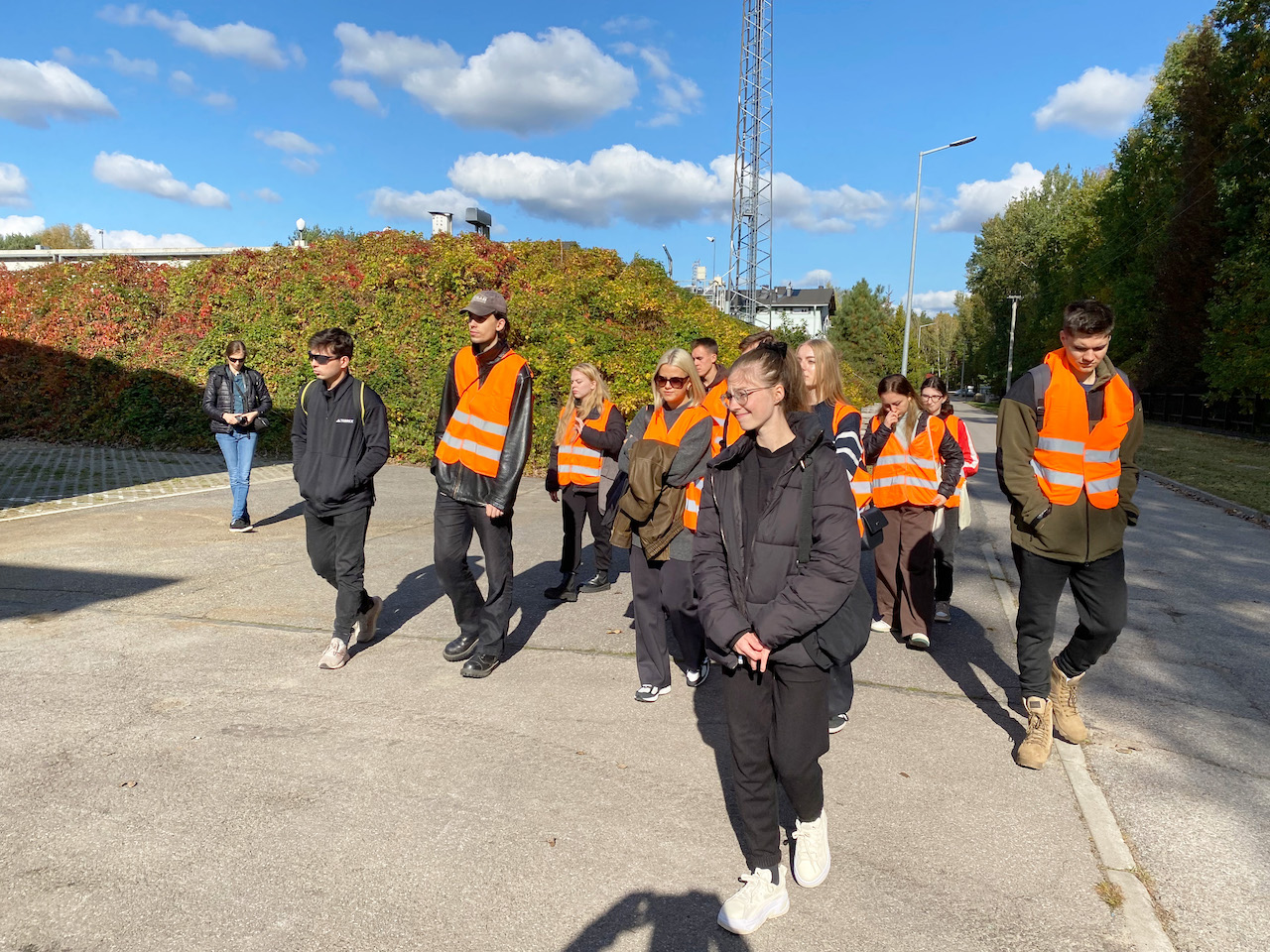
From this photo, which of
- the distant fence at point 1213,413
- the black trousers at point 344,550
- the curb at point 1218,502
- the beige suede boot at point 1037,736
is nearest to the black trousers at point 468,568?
the black trousers at point 344,550

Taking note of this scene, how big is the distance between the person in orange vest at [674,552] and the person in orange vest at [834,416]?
1.95 ft

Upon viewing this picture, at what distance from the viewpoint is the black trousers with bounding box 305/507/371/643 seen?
5.23 metres

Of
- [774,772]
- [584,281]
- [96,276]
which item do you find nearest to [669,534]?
[774,772]

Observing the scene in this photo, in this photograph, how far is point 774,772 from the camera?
9.78 feet

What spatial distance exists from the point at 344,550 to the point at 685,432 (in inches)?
88.3

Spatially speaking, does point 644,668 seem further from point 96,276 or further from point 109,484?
point 96,276

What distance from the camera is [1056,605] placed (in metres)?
4.07

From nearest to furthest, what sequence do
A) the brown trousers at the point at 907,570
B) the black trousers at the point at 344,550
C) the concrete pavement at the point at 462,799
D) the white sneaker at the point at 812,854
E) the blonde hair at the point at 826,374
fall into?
1. the concrete pavement at the point at 462,799
2. the white sneaker at the point at 812,854
3. the blonde hair at the point at 826,374
4. the black trousers at the point at 344,550
5. the brown trousers at the point at 907,570

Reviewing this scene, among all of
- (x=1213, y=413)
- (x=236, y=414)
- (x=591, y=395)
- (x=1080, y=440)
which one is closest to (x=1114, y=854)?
(x=1080, y=440)

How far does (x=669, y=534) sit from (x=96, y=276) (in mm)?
16108

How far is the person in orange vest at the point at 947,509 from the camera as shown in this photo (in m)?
6.38

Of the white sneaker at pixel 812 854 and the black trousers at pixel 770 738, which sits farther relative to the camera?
the white sneaker at pixel 812 854

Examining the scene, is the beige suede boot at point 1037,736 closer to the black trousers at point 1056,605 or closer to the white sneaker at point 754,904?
the black trousers at point 1056,605

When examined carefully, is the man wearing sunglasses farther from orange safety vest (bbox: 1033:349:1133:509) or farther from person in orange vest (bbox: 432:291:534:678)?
orange safety vest (bbox: 1033:349:1133:509)
